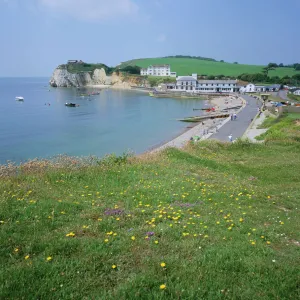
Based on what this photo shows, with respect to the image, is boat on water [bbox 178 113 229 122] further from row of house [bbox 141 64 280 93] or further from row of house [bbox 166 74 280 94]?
row of house [bbox 141 64 280 93]

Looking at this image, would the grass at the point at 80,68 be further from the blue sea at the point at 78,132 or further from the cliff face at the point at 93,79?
the blue sea at the point at 78,132

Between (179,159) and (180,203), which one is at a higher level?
(180,203)

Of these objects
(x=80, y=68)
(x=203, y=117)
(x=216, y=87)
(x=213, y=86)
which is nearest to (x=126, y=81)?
(x=80, y=68)

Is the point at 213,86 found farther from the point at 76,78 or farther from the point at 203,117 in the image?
the point at 76,78

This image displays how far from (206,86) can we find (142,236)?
436 feet

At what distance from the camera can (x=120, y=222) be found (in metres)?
6.56

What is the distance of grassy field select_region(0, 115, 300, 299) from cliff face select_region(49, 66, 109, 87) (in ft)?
586

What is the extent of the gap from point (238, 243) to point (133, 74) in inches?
7327

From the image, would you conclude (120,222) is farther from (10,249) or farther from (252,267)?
(252,267)

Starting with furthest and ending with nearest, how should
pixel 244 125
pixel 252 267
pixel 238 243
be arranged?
pixel 244 125, pixel 238 243, pixel 252 267

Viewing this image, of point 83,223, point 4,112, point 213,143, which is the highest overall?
point 83,223

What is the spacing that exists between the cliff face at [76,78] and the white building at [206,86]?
68.2 meters

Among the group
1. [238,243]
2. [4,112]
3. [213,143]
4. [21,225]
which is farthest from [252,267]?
[4,112]

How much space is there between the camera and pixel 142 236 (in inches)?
233
